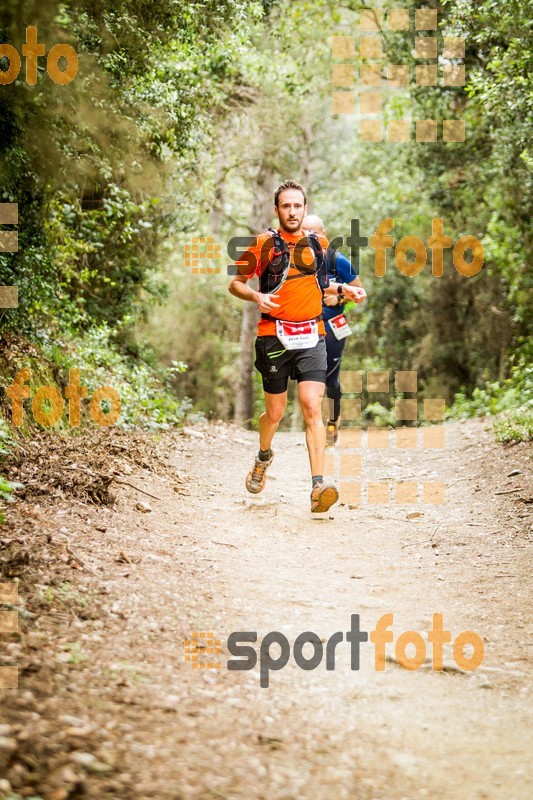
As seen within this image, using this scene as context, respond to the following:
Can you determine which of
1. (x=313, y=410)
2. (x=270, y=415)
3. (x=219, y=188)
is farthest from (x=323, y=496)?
(x=219, y=188)

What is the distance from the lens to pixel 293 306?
6.68m

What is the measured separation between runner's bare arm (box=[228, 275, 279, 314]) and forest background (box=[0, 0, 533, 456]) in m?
2.19

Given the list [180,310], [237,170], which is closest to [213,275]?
[180,310]

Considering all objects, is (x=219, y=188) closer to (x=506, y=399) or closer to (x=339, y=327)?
(x=506, y=399)

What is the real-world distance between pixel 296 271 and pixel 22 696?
450 centimetres

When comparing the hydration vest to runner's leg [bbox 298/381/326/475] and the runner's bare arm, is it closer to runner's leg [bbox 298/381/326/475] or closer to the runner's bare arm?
the runner's bare arm

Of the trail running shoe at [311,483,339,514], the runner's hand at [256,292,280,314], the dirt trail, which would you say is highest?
the runner's hand at [256,292,280,314]

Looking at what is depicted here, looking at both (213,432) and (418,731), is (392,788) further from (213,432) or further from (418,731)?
(213,432)

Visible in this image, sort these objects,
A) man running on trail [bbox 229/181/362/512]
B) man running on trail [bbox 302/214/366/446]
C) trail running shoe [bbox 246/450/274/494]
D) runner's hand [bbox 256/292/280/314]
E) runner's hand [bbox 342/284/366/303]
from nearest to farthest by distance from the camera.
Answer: runner's hand [bbox 256/292/280/314]
man running on trail [bbox 229/181/362/512]
runner's hand [bbox 342/284/366/303]
trail running shoe [bbox 246/450/274/494]
man running on trail [bbox 302/214/366/446]

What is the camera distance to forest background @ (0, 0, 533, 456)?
771 cm

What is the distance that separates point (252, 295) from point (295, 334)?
0.55m

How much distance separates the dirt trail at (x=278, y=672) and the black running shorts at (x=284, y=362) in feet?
3.88

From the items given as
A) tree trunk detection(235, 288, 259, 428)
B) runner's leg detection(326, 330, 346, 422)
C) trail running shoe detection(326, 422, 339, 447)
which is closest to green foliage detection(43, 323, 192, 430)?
trail running shoe detection(326, 422, 339, 447)

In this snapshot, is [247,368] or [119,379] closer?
[119,379]
